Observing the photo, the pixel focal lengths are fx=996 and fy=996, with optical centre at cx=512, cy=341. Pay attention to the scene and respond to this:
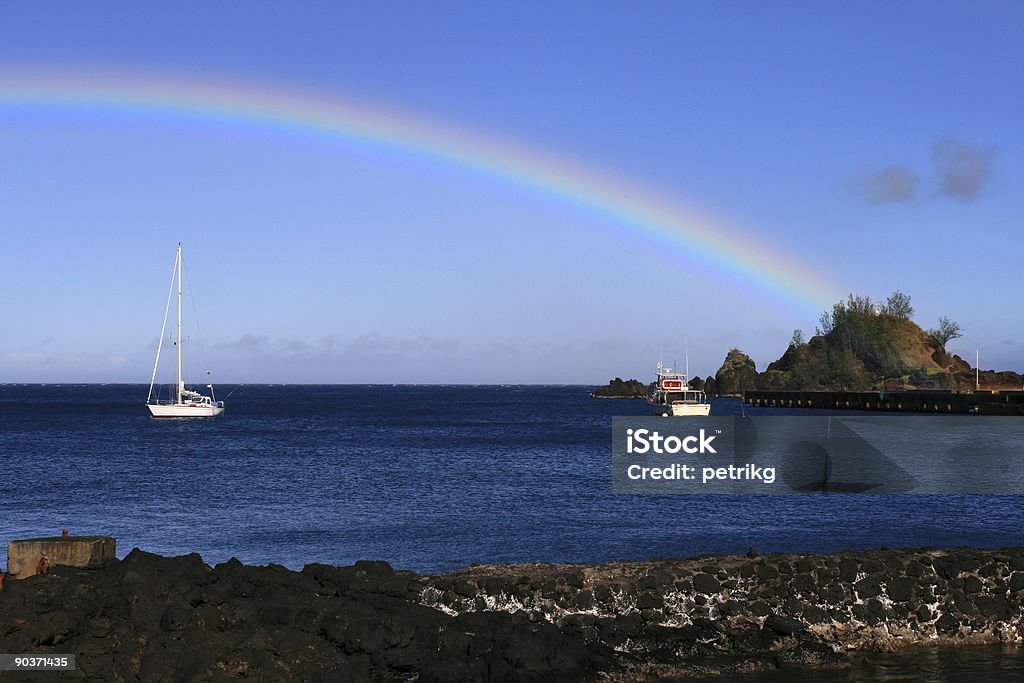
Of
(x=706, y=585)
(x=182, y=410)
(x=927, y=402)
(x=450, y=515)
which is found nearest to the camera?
(x=706, y=585)

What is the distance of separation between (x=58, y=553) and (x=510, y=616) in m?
7.33

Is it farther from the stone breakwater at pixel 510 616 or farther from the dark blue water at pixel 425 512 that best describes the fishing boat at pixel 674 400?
the stone breakwater at pixel 510 616

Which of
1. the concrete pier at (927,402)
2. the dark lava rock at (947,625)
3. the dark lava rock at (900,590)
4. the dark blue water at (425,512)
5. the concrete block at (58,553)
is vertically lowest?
the dark blue water at (425,512)

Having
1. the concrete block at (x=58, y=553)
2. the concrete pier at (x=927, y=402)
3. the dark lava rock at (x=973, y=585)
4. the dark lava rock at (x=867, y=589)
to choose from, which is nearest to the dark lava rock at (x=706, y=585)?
the dark lava rock at (x=867, y=589)

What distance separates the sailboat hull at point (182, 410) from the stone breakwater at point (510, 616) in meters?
112

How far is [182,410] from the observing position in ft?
411

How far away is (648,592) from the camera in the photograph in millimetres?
17312

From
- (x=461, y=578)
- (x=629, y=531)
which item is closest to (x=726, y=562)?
(x=461, y=578)

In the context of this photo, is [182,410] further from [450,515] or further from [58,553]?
[58,553]

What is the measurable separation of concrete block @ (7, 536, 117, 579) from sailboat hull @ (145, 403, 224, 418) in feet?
366

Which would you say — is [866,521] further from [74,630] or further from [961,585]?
[74,630]

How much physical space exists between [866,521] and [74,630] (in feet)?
94.3

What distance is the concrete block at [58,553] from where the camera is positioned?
15602mm

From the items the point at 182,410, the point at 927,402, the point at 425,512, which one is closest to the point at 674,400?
the point at 927,402
